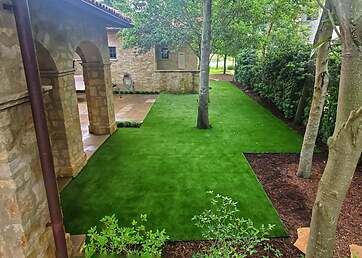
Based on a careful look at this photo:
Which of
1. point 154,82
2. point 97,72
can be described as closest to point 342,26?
point 97,72

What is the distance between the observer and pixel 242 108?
12789 mm

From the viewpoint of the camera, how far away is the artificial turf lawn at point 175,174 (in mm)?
4820

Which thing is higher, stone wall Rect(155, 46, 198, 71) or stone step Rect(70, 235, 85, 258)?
stone wall Rect(155, 46, 198, 71)

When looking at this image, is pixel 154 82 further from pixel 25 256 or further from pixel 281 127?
pixel 25 256

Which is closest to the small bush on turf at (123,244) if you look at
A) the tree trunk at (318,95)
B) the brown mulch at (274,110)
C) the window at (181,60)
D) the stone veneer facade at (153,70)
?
the tree trunk at (318,95)

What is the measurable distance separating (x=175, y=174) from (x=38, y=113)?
4.11m

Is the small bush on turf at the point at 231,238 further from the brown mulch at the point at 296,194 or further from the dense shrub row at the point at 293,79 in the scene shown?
the dense shrub row at the point at 293,79

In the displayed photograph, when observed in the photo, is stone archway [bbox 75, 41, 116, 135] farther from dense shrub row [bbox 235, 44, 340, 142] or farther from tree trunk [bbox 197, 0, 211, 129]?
dense shrub row [bbox 235, 44, 340, 142]

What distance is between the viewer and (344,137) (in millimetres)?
2369

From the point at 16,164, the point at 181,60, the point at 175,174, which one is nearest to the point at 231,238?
the point at 175,174

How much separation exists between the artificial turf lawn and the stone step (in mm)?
613

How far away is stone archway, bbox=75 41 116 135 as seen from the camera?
8414mm

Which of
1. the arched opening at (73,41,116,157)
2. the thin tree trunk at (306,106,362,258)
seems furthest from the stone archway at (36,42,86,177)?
the thin tree trunk at (306,106,362,258)

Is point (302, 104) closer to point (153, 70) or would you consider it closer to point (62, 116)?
point (62, 116)
